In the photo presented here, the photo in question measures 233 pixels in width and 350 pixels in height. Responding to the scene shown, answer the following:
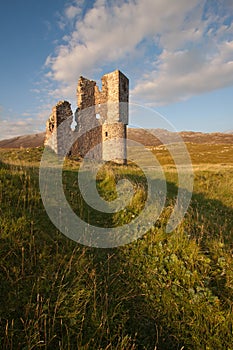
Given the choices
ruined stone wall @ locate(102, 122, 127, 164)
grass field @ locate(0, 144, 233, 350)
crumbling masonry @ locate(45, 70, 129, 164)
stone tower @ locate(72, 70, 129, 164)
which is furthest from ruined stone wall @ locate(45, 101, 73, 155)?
grass field @ locate(0, 144, 233, 350)

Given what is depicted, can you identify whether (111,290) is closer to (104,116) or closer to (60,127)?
(60,127)

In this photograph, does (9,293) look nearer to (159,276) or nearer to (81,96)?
(159,276)

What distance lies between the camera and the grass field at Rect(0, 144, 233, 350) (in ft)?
9.18

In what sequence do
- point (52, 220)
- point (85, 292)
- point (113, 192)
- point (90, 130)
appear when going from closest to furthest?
point (85, 292), point (52, 220), point (113, 192), point (90, 130)

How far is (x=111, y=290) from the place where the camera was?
3723 mm

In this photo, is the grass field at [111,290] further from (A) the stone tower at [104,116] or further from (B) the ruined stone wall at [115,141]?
(A) the stone tower at [104,116]

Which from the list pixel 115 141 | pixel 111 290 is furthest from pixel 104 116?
Result: pixel 111 290

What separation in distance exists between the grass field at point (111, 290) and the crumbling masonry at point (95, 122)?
17.0 meters

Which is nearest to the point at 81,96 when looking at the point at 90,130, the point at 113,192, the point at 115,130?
the point at 90,130

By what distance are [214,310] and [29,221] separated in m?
3.79

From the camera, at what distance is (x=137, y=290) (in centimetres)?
386

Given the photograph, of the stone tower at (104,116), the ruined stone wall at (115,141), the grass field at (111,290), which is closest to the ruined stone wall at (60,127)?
the stone tower at (104,116)

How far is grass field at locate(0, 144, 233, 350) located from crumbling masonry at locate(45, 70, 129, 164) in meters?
17.0

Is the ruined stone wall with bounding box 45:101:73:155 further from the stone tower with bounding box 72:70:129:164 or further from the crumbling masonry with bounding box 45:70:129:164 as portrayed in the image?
the stone tower with bounding box 72:70:129:164
